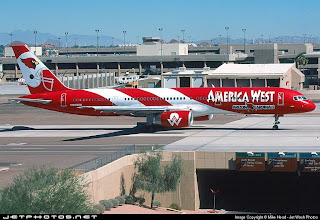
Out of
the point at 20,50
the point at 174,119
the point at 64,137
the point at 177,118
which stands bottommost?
the point at 64,137

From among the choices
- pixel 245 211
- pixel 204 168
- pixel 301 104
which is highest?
pixel 301 104

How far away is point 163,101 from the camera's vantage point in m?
66.8

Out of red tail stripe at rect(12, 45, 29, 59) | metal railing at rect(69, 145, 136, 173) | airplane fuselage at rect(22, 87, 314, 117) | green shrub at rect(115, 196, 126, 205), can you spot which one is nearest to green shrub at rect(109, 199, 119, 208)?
green shrub at rect(115, 196, 126, 205)

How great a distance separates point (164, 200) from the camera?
49906 millimetres

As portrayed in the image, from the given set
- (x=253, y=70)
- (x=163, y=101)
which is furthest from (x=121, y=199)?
(x=253, y=70)

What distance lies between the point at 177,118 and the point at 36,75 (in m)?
17.8

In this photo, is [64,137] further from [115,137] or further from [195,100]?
[195,100]

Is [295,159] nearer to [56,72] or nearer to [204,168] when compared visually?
[204,168]

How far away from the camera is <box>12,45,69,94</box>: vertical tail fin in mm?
70469

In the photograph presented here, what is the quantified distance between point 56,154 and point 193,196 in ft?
40.8

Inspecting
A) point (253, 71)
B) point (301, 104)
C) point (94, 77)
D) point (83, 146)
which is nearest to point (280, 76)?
point (253, 71)

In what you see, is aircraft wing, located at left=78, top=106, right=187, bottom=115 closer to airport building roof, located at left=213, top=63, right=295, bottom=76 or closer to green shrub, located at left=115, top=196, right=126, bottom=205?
green shrub, located at left=115, top=196, right=126, bottom=205

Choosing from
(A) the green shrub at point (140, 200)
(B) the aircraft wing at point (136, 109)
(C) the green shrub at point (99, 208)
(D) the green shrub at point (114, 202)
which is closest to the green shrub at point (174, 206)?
(A) the green shrub at point (140, 200)

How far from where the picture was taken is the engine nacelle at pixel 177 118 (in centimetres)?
6356
